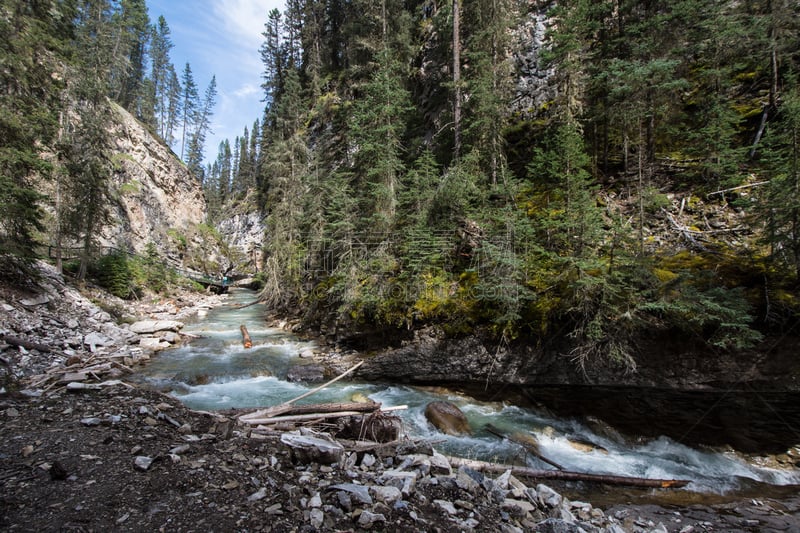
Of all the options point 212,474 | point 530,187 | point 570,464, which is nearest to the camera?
point 212,474

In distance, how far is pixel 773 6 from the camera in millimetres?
9898

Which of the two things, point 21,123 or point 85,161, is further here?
point 85,161

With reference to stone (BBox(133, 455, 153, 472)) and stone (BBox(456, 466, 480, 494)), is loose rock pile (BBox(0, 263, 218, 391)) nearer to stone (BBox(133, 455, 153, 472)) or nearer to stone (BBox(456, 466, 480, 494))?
stone (BBox(133, 455, 153, 472))

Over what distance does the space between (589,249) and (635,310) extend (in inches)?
68.8

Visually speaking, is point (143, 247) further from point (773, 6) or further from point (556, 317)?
point (773, 6)

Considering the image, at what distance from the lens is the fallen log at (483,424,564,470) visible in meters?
6.80

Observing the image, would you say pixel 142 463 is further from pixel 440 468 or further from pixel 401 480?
pixel 440 468

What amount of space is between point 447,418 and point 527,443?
1.90 m

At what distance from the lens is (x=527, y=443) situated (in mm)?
7449

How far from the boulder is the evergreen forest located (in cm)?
240

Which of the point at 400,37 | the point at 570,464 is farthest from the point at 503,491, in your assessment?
the point at 400,37

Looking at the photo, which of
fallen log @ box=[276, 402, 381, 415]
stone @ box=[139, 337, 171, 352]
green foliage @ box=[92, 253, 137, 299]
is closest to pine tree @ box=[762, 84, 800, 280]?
fallen log @ box=[276, 402, 381, 415]

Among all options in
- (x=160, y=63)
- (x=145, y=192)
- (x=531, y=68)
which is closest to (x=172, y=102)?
(x=160, y=63)

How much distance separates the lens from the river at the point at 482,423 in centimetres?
649
